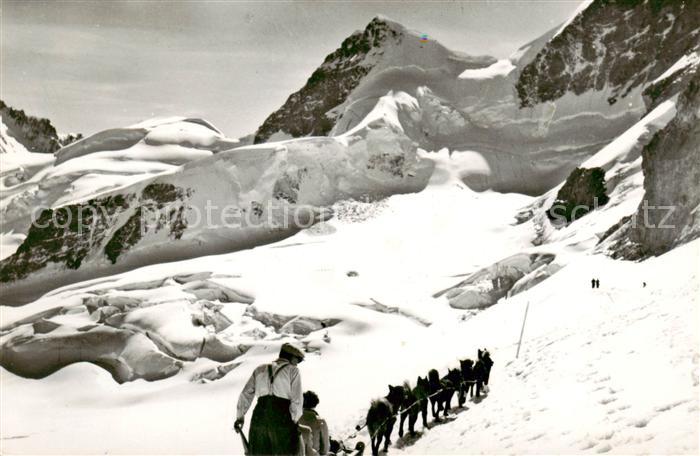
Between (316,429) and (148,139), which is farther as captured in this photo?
(148,139)

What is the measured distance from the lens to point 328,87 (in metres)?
118

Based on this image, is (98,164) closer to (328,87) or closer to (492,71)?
(328,87)

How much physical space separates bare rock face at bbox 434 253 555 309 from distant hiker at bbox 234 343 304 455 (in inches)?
1821

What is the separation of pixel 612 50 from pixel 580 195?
51.0 metres

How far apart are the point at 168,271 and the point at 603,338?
50.2 m

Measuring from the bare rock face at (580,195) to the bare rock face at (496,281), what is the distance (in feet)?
39.8

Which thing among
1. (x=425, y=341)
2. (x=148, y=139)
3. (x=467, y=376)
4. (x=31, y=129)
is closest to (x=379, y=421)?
(x=467, y=376)

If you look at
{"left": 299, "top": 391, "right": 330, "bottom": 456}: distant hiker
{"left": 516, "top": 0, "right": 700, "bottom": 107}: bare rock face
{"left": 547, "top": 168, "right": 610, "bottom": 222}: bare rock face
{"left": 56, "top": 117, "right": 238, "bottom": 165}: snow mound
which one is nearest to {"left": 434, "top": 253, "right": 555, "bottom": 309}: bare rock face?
{"left": 547, "top": 168, "right": 610, "bottom": 222}: bare rock face

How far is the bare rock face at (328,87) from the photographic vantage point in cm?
11412

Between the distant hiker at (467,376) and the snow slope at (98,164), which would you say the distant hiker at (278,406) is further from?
the snow slope at (98,164)

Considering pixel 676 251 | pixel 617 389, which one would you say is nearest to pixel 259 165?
pixel 676 251

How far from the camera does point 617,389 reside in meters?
12.7

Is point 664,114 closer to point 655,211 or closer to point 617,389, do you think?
point 655,211

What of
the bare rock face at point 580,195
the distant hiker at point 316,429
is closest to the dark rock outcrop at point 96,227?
the bare rock face at point 580,195
